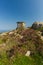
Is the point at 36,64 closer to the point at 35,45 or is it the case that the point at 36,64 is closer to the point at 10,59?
the point at 10,59

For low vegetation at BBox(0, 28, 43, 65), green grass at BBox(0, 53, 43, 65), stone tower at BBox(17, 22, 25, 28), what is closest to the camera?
green grass at BBox(0, 53, 43, 65)

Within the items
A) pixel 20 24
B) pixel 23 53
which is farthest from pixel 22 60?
pixel 20 24

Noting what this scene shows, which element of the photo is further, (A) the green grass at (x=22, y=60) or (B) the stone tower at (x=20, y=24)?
(B) the stone tower at (x=20, y=24)

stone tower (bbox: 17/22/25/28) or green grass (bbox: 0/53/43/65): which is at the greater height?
stone tower (bbox: 17/22/25/28)

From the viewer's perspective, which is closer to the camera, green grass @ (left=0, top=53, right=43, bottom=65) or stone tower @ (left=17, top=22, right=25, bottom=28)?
green grass @ (left=0, top=53, right=43, bottom=65)

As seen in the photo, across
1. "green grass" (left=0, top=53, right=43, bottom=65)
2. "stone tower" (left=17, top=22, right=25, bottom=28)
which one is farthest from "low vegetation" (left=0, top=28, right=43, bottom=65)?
"stone tower" (left=17, top=22, right=25, bottom=28)

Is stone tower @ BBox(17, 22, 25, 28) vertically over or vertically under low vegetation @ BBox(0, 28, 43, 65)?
over

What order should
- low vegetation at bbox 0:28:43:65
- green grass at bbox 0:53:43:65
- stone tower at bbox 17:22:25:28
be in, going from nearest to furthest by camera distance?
green grass at bbox 0:53:43:65, low vegetation at bbox 0:28:43:65, stone tower at bbox 17:22:25:28

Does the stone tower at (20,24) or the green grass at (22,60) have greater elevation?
the stone tower at (20,24)

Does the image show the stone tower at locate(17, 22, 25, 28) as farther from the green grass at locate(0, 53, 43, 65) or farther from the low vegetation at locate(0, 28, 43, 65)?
the green grass at locate(0, 53, 43, 65)

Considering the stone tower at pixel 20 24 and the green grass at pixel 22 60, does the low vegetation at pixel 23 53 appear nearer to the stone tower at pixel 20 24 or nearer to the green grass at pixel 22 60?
the green grass at pixel 22 60

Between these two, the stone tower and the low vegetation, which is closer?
the low vegetation

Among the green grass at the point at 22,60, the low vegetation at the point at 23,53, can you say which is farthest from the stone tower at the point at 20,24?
the green grass at the point at 22,60

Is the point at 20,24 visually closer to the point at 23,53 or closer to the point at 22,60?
the point at 23,53
